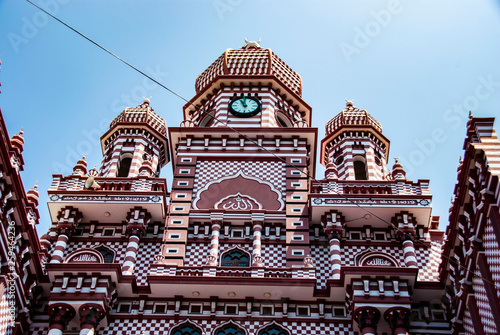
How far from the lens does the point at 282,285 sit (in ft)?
66.5

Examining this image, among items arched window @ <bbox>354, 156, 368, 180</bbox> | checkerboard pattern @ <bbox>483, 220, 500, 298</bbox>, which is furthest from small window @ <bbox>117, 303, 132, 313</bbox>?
arched window @ <bbox>354, 156, 368, 180</bbox>

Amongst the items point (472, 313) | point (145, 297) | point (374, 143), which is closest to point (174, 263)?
point (145, 297)

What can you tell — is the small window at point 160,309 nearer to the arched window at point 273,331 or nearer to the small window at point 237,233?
the arched window at point 273,331

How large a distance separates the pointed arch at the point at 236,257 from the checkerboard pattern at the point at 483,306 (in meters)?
7.15

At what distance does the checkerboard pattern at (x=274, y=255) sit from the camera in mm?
21844

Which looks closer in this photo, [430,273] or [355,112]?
[430,273]

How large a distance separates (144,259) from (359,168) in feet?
35.4

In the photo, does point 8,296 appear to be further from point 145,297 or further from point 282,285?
point 282,285

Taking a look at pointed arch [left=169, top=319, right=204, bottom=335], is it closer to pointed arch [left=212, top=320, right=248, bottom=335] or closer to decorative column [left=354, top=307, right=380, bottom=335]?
pointed arch [left=212, top=320, right=248, bottom=335]

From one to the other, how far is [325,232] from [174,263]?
4870 mm

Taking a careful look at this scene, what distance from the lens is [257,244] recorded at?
22266 millimetres

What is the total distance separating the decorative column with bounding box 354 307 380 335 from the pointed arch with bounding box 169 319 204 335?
4.30m

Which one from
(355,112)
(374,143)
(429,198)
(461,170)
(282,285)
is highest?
(355,112)

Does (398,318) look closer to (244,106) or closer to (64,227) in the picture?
(64,227)
